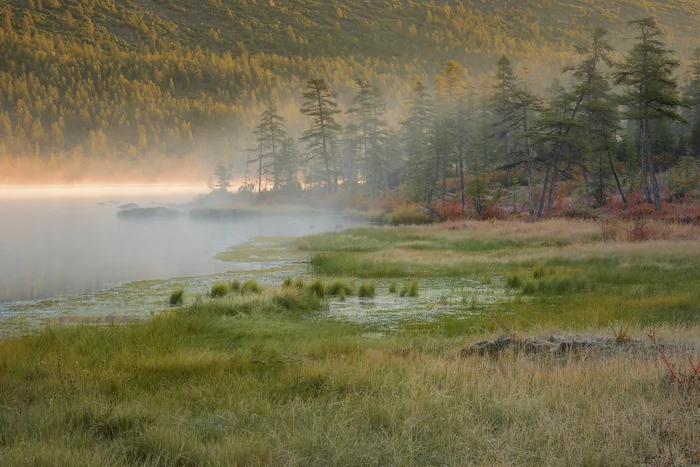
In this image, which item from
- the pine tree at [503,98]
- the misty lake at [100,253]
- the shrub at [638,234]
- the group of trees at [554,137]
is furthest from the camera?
the pine tree at [503,98]

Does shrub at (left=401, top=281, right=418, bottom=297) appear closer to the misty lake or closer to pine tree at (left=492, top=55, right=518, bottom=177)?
the misty lake

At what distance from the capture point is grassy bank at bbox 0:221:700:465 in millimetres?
5508

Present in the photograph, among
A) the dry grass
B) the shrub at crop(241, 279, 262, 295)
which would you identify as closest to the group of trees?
the shrub at crop(241, 279, 262, 295)

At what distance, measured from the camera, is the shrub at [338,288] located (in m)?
18.4

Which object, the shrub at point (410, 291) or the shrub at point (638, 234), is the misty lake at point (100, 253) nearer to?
the shrub at point (410, 291)

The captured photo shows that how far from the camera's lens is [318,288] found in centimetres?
1808

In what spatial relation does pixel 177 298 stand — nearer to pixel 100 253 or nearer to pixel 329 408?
pixel 329 408

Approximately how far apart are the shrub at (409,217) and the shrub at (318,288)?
30.2 metres

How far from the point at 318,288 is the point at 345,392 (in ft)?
35.0

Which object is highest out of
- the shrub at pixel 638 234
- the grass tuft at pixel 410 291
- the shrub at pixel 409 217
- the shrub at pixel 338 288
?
the shrub at pixel 409 217

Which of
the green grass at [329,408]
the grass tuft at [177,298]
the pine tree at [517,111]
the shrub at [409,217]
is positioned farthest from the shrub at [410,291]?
the shrub at [409,217]

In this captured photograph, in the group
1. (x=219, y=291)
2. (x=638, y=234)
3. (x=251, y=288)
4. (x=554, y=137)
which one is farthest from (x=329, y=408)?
(x=554, y=137)

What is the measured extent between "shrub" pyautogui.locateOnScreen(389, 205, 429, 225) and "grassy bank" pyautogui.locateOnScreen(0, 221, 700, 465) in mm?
33152

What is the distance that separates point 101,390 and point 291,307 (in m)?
8.58
